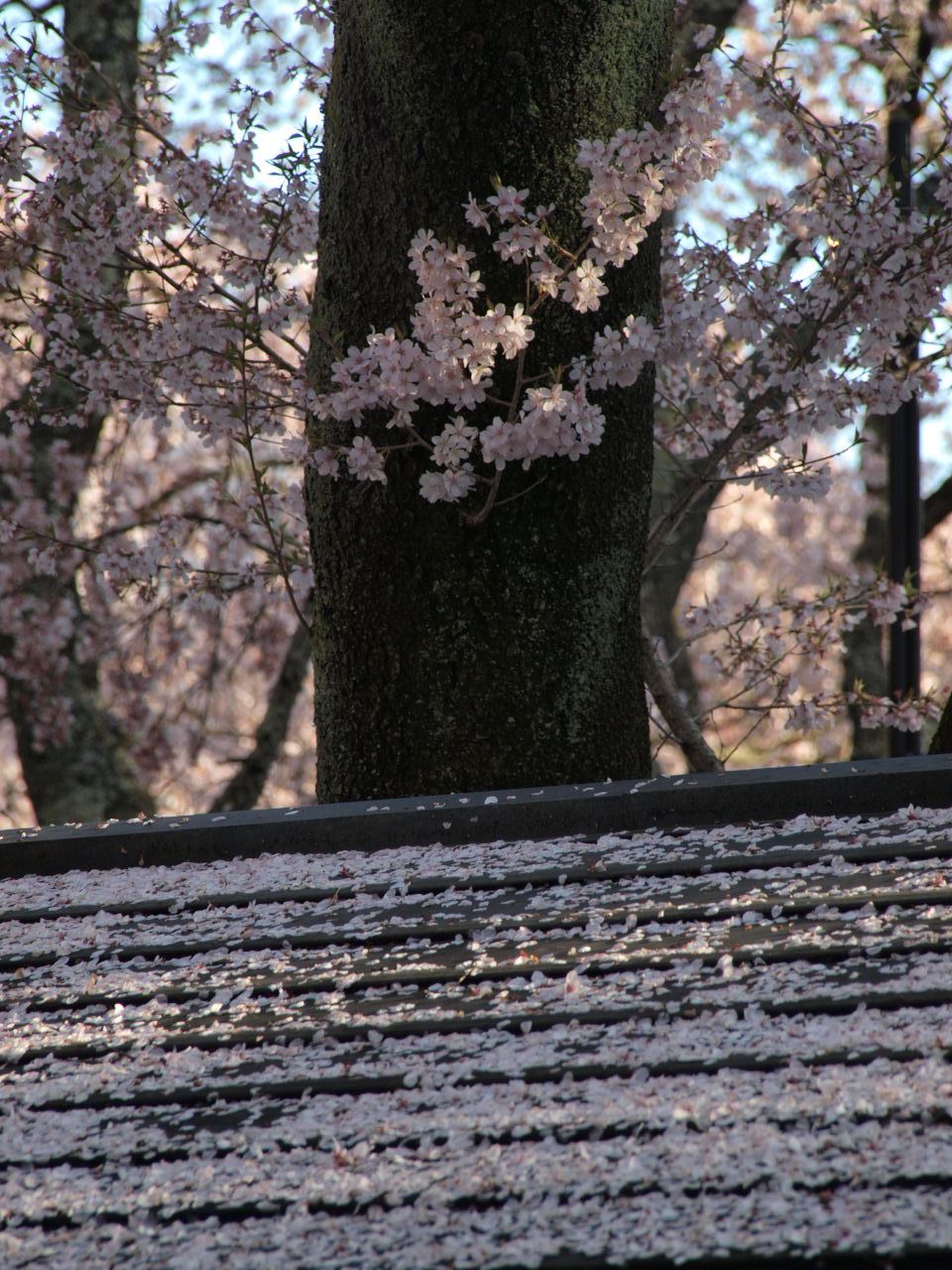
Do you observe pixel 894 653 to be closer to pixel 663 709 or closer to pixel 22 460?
pixel 663 709

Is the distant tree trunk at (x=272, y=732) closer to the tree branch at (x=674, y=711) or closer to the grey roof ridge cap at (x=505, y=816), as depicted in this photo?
the tree branch at (x=674, y=711)

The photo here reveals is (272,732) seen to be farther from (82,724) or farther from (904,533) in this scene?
(904,533)

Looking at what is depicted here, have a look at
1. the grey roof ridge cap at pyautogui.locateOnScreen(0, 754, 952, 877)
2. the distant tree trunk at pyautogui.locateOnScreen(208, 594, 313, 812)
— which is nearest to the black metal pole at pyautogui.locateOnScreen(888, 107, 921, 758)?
the grey roof ridge cap at pyautogui.locateOnScreen(0, 754, 952, 877)

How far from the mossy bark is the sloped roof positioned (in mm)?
1328

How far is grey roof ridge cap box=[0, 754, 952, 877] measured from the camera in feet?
9.34

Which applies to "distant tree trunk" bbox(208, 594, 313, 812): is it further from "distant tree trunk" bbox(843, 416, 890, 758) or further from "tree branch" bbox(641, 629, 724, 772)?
"distant tree trunk" bbox(843, 416, 890, 758)

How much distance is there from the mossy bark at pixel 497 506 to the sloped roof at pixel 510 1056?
4.36 ft

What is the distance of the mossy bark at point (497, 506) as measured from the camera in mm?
4105

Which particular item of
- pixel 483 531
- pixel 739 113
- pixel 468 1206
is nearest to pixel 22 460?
pixel 739 113

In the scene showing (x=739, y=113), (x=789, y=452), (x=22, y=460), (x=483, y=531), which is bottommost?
(x=483, y=531)

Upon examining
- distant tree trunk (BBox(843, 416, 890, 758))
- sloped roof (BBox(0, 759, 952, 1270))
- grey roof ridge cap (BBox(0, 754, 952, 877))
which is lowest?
sloped roof (BBox(0, 759, 952, 1270))

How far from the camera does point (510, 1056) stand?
1.82 meters

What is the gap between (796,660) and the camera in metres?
13.6

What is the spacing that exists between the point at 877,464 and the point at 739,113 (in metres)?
5.05
